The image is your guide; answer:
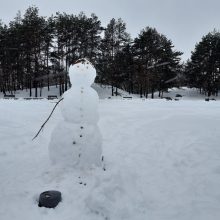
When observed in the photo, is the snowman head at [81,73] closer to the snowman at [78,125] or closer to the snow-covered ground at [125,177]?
the snowman at [78,125]

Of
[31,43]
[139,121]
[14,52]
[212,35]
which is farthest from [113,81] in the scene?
[139,121]

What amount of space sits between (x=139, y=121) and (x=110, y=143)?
2.26 metres

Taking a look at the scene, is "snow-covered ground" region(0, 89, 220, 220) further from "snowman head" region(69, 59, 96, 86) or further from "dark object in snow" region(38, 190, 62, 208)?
"snowman head" region(69, 59, 96, 86)

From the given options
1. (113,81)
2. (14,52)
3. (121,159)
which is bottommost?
(121,159)

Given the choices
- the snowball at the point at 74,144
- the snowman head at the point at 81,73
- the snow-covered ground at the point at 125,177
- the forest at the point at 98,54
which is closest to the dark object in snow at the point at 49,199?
the snow-covered ground at the point at 125,177

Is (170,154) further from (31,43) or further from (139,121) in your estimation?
(31,43)

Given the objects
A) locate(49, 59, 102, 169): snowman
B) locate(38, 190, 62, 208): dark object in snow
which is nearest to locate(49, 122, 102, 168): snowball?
locate(49, 59, 102, 169): snowman

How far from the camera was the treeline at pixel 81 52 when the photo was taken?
3506cm

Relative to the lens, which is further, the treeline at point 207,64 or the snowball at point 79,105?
the treeline at point 207,64

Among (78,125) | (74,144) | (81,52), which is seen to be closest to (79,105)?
(78,125)

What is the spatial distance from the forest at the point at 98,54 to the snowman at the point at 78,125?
27109mm

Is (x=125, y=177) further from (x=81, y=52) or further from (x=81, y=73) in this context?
(x=81, y=52)

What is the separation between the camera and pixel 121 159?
21.4ft

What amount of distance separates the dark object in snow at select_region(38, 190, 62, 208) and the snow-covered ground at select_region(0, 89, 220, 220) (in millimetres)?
89
